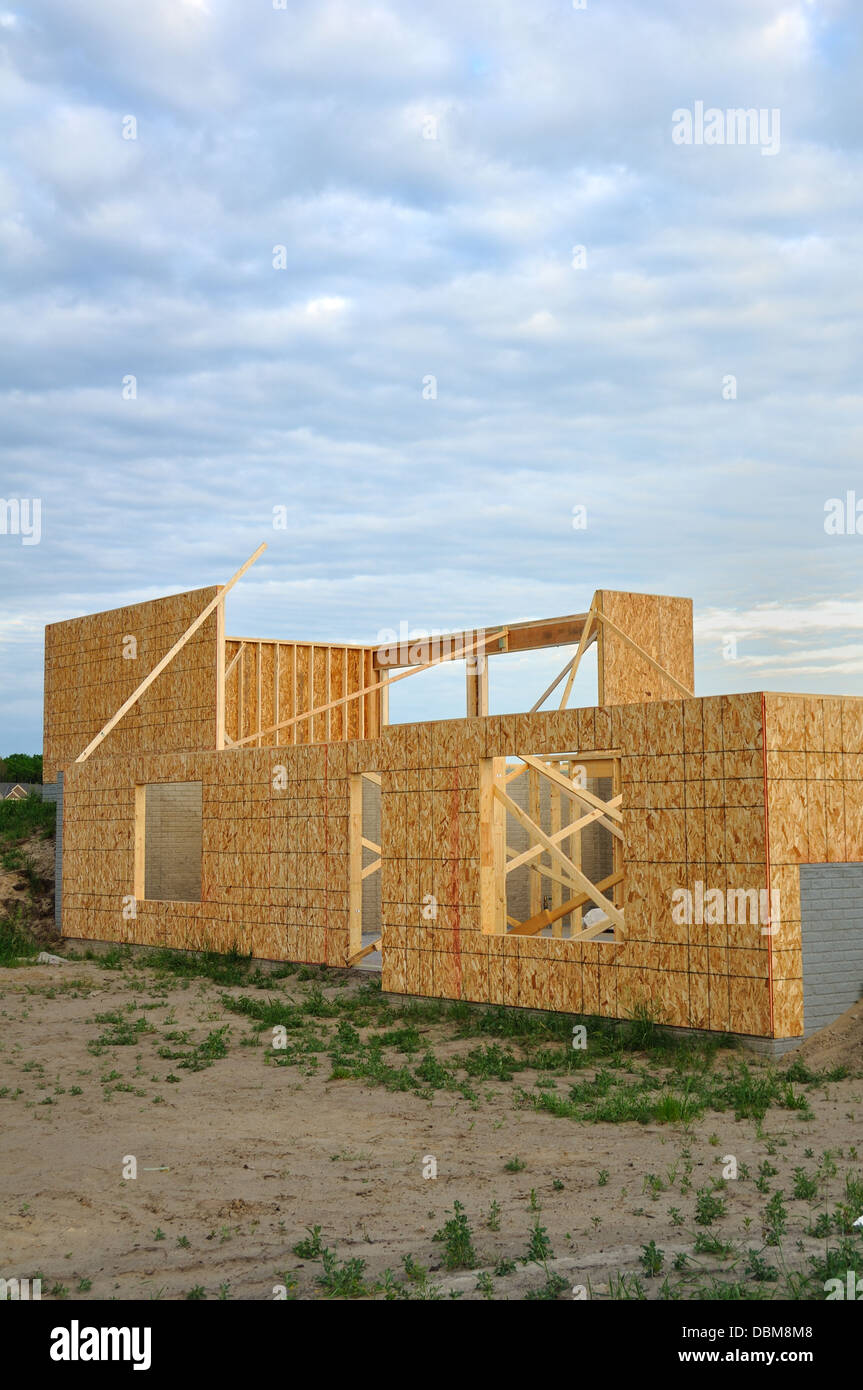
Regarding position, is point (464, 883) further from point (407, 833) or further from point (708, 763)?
point (708, 763)

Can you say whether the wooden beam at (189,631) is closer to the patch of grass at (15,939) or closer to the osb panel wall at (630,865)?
the patch of grass at (15,939)

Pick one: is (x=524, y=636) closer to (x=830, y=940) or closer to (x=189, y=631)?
(x=189, y=631)

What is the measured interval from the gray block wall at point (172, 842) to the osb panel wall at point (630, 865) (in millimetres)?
9594

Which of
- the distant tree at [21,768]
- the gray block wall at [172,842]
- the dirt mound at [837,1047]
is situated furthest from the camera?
the distant tree at [21,768]

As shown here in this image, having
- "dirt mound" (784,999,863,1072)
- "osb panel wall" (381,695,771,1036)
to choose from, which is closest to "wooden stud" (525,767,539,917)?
"osb panel wall" (381,695,771,1036)

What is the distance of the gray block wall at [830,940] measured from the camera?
10750 millimetres

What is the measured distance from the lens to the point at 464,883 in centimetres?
1330

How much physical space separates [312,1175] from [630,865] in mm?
4837

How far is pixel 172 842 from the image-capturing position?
23.0 metres

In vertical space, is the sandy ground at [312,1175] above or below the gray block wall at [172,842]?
below

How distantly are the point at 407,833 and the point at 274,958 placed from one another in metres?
3.83

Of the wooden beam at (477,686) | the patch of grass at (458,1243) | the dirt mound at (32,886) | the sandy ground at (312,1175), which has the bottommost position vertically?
the sandy ground at (312,1175)

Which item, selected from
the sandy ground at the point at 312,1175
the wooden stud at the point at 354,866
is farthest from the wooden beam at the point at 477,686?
the sandy ground at the point at 312,1175
